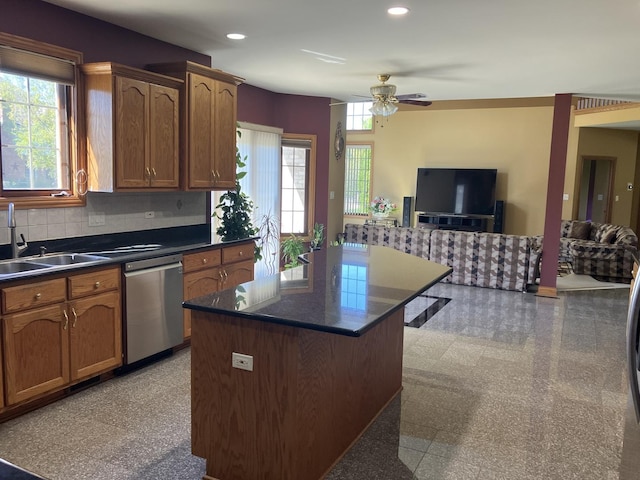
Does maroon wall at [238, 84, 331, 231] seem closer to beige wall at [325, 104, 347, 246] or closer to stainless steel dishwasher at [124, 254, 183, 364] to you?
beige wall at [325, 104, 347, 246]

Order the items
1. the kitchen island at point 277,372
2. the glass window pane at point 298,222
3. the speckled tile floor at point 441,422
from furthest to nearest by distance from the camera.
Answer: the glass window pane at point 298,222 → the speckled tile floor at point 441,422 → the kitchen island at point 277,372

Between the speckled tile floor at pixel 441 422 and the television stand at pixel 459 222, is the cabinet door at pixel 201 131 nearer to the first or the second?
the speckled tile floor at pixel 441 422

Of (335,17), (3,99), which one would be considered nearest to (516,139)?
(335,17)

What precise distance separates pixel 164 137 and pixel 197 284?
1.22 m

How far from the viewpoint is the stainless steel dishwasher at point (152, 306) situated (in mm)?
3670

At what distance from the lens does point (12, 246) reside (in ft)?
11.1

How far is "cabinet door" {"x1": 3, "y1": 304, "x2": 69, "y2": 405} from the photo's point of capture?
2900 mm

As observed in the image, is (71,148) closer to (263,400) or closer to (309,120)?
(263,400)

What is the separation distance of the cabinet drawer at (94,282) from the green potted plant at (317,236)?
4469mm

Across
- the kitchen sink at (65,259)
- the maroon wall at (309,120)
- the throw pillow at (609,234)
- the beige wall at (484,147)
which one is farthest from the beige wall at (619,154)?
the kitchen sink at (65,259)

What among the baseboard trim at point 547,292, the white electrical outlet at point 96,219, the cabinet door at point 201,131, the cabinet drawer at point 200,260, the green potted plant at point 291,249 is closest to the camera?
the white electrical outlet at point 96,219

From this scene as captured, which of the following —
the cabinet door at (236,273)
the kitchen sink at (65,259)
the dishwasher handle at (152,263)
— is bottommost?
the cabinet door at (236,273)

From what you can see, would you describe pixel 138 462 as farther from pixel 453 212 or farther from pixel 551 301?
pixel 453 212

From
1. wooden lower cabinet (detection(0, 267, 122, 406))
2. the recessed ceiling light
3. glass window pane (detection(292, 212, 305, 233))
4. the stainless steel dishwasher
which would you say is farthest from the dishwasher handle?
glass window pane (detection(292, 212, 305, 233))
